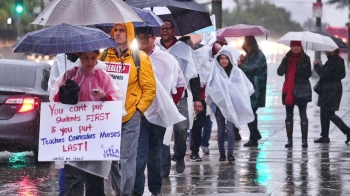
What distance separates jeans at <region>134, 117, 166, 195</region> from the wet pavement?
55 centimetres

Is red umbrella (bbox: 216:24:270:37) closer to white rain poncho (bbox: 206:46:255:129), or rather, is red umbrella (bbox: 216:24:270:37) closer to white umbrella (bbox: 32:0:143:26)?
white rain poncho (bbox: 206:46:255:129)

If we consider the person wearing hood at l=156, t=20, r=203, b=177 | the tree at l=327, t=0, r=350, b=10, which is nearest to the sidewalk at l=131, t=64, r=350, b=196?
the person wearing hood at l=156, t=20, r=203, b=177

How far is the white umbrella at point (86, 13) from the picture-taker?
338 inches

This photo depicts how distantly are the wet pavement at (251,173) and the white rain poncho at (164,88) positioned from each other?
3.65 feet

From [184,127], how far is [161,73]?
166 centimetres

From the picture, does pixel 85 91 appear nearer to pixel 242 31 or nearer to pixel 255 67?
pixel 255 67

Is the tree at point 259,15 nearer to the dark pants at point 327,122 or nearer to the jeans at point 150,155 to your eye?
the dark pants at point 327,122

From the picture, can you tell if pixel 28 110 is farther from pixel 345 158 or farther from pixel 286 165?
pixel 345 158

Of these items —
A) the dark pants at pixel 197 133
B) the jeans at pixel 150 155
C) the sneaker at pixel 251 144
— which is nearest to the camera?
the jeans at pixel 150 155

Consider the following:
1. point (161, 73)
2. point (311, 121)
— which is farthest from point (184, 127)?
point (311, 121)

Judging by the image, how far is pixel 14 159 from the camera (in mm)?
14672

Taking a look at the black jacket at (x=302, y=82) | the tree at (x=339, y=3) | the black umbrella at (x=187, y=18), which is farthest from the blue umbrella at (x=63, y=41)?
the tree at (x=339, y=3)

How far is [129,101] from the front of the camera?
890cm

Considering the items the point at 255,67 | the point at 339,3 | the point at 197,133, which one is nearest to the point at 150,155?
the point at 197,133
